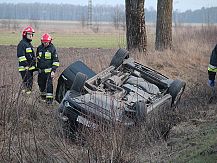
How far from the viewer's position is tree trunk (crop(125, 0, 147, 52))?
11.7m

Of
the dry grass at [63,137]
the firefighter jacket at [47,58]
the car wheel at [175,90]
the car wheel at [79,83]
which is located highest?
the firefighter jacket at [47,58]

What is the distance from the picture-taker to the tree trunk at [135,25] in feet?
38.2

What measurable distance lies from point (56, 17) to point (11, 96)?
14326 cm

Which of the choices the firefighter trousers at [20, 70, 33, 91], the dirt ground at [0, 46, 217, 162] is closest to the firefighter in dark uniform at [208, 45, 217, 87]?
the dirt ground at [0, 46, 217, 162]

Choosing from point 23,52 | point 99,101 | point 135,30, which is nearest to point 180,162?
point 99,101

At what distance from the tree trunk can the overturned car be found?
175 inches

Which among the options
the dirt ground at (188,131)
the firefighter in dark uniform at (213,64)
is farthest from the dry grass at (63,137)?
the firefighter in dark uniform at (213,64)

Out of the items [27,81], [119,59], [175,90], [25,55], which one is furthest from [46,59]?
[175,90]

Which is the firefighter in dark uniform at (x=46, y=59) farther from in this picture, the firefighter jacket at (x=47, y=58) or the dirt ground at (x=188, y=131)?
the dirt ground at (x=188, y=131)

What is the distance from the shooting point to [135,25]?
11750 mm

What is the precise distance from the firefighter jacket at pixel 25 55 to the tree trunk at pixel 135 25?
4103mm

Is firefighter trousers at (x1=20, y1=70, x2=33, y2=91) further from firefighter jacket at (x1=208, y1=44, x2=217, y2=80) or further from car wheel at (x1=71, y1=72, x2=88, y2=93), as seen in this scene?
firefighter jacket at (x1=208, y1=44, x2=217, y2=80)

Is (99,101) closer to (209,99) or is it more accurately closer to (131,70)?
(131,70)

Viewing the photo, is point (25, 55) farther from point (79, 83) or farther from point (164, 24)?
point (164, 24)
